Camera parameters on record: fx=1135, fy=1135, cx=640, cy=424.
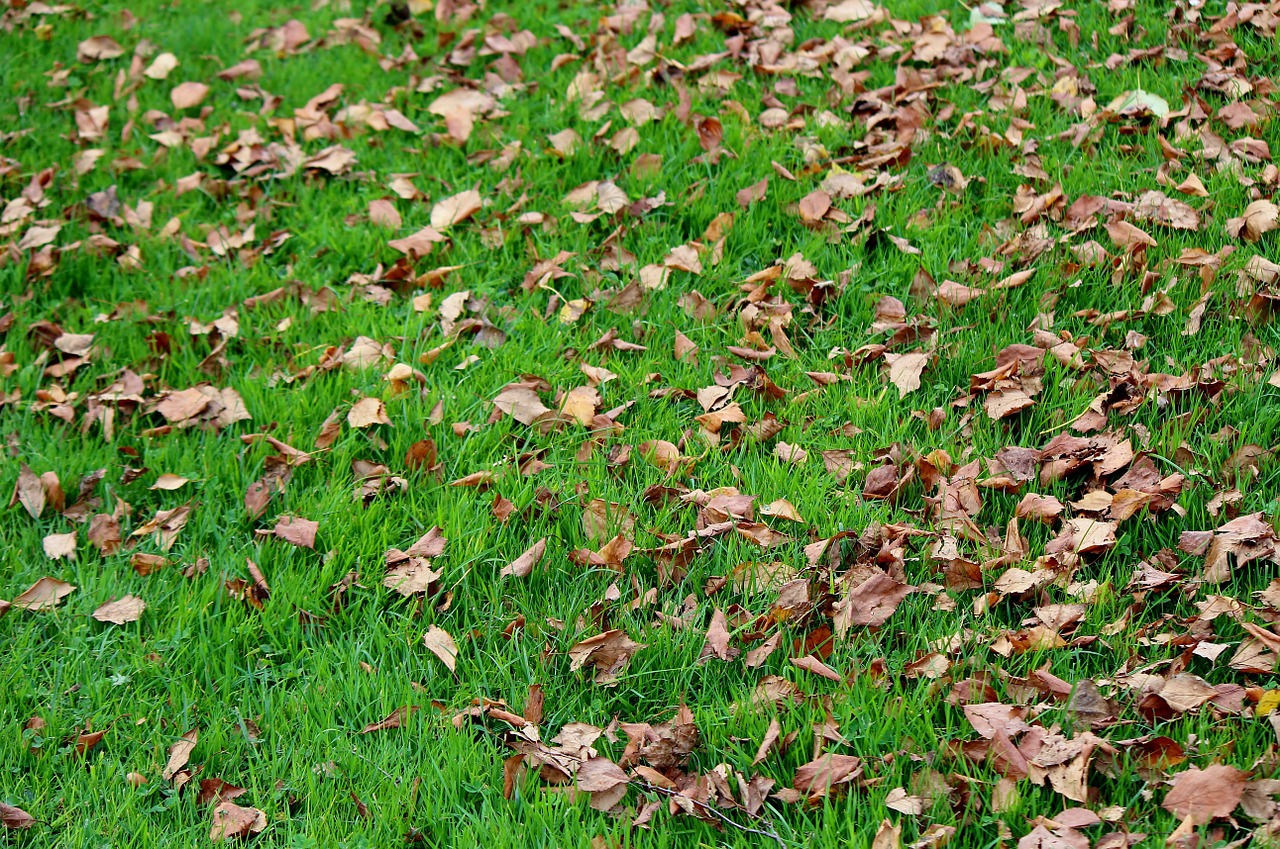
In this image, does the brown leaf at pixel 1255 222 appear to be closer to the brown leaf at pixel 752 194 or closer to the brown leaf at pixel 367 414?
the brown leaf at pixel 752 194

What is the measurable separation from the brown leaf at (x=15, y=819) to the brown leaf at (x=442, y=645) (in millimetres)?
940

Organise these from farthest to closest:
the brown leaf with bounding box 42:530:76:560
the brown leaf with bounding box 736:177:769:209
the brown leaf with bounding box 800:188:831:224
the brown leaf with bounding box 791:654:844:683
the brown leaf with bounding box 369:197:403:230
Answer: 1. the brown leaf with bounding box 369:197:403:230
2. the brown leaf with bounding box 736:177:769:209
3. the brown leaf with bounding box 800:188:831:224
4. the brown leaf with bounding box 42:530:76:560
5. the brown leaf with bounding box 791:654:844:683

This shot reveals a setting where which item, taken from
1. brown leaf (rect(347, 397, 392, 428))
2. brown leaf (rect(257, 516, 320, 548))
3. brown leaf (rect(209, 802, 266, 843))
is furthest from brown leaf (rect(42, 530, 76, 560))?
brown leaf (rect(209, 802, 266, 843))

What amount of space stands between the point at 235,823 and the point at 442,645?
613 millimetres

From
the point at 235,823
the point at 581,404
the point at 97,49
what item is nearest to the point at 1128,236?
the point at 581,404

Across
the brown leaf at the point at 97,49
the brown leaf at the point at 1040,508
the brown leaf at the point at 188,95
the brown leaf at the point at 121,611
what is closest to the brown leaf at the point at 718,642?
the brown leaf at the point at 1040,508

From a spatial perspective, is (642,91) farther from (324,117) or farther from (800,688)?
(800,688)

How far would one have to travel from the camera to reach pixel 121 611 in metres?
3.05

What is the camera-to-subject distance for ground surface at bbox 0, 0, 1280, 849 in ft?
8.03

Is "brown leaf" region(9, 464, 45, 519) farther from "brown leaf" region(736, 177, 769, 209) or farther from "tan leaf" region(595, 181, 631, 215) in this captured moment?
"brown leaf" region(736, 177, 769, 209)

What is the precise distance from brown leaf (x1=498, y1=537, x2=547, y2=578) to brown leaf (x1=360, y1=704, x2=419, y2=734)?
460 mm

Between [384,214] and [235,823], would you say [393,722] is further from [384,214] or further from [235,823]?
[384,214]

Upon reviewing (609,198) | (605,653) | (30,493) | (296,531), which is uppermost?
(609,198)

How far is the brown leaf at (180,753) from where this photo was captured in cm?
262
